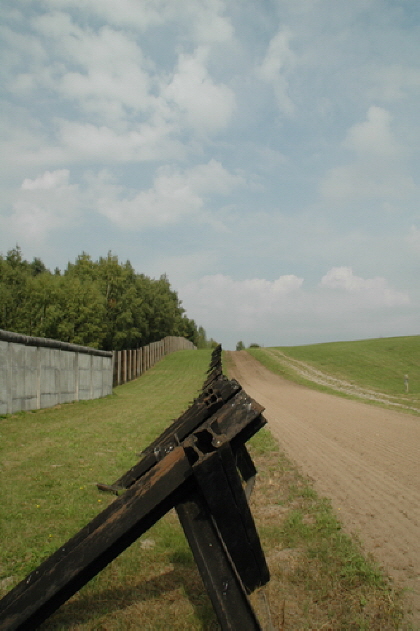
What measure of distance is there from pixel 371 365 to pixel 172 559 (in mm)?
41678

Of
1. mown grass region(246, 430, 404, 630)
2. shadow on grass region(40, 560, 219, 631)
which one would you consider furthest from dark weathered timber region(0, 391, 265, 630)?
mown grass region(246, 430, 404, 630)

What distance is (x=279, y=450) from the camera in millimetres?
9320

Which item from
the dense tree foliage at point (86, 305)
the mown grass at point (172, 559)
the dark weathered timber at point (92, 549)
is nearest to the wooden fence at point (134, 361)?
the dense tree foliage at point (86, 305)

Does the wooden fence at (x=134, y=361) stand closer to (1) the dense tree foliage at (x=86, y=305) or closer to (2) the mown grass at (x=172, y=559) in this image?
(1) the dense tree foliage at (x=86, y=305)

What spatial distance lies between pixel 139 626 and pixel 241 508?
142cm

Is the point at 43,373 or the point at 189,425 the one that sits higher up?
the point at 43,373

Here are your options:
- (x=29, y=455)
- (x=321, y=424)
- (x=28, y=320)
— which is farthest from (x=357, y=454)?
(x=28, y=320)

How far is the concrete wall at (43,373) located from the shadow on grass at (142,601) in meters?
Result: 11.3

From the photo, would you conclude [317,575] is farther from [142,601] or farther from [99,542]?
[99,542]

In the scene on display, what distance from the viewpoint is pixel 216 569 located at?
2.26 m

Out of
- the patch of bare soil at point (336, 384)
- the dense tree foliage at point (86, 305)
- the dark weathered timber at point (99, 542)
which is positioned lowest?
the patch of bare soil at point (336, 384)

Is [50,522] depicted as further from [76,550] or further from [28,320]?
[28,320]

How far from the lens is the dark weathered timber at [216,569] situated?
2215 millimetres

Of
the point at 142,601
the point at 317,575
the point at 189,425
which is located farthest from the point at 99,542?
the point at 317,575
